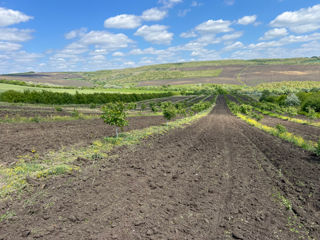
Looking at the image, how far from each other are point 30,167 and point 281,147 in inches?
703

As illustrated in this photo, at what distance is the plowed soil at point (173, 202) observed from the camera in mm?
6254

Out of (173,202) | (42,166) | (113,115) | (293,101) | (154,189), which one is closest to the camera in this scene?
(173,202)

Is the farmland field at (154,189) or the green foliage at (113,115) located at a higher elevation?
Result: the green foliage at (113,115)

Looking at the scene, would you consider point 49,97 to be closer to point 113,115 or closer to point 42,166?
point 113,115

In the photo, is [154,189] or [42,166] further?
[42,166]

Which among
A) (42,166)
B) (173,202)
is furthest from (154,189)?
(42,166)

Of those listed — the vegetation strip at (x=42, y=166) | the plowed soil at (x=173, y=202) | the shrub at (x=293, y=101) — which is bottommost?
the shrub at (x=293, y=101)

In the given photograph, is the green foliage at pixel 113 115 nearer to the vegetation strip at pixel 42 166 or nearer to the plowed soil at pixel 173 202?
the vegetation strip at pixel 42 166

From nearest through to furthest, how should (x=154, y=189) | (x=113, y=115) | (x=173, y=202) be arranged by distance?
1. (x=173, y=202)
2. (x=154, y=189)
3. (x=113, y=115)

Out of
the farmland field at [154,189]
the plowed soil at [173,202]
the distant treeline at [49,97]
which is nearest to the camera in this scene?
the plowed soil at [173,202]

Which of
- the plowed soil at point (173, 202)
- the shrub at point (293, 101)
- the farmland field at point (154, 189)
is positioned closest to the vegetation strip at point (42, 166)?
the farmland field at point (154, 189)

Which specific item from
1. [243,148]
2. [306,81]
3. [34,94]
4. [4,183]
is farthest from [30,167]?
[306,81]

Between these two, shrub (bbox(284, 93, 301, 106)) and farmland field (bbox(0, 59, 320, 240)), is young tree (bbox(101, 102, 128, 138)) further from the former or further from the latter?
shrub (bbox(284, 93, 301, 106))

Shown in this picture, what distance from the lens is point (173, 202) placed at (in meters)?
8.03
